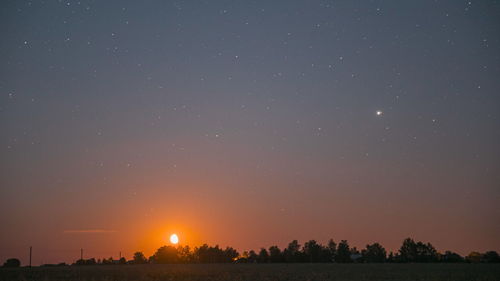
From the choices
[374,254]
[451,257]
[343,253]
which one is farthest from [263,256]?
[451,257]

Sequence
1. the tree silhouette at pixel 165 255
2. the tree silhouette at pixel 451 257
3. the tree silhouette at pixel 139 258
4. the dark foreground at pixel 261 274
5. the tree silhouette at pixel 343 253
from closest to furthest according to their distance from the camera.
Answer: the dark foreground at pixel 261 274
the tree silhouette at pixel 451 257
the tree silhouette at pixel 343 253
the tree silhouette at pixel 165 255
the tree silhouette at pixel 139 258

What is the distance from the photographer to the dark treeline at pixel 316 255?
12811cm

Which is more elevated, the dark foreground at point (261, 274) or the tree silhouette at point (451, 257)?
the dark foreground at point (261, 274)

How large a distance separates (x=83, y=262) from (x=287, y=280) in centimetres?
9543

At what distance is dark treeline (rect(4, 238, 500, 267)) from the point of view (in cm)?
12811

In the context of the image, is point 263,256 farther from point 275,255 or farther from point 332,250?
point 332,250

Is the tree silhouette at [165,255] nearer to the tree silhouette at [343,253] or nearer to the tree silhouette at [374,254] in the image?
the tree silhouette at [343,253]

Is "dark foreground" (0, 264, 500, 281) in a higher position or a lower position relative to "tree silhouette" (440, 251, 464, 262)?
higher

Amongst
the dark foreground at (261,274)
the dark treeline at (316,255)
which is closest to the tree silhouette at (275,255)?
the dark treeline at (316,255)

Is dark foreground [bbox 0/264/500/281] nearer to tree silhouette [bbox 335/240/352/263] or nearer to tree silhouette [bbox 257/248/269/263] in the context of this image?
tree silhouette [bbox 257/248/269/263]

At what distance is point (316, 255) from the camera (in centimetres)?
14212

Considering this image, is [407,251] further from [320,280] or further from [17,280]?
[17,280]

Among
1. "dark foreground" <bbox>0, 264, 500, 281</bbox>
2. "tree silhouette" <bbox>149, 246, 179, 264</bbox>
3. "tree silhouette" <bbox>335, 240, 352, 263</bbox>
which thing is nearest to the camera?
"dark foreground" <bbox>0, 264, 500, 281</bbox>

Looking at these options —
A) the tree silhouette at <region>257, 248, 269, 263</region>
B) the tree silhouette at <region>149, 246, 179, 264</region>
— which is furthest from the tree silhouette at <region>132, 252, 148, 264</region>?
the tree silhouette at <region>257, 248, 269, 263</region>
